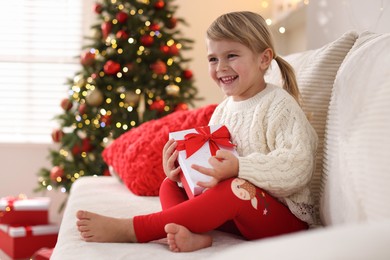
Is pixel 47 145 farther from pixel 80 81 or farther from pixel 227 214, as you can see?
pixel 227 214

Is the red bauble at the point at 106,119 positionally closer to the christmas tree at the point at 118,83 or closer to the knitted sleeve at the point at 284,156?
the christmas tree at the point at 118,83

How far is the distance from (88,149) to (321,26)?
1.67 m

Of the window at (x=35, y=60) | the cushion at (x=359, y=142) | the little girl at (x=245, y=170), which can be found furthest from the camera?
the window at (x=35, y=60)

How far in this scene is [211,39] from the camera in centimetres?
177

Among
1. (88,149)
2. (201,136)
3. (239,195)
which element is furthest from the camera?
(88,149)

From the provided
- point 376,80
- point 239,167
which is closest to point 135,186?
point 239,167

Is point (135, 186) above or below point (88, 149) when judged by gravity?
above

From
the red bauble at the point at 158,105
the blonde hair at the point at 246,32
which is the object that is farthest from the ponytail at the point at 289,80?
the red bauble at the point at 158,105

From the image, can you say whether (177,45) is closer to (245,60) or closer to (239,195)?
(245,60)

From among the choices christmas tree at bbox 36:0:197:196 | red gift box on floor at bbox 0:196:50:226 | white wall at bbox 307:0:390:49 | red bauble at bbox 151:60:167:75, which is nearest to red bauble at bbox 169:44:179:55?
christmas tree at bbox 36:0:197:196

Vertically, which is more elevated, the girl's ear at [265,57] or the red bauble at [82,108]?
the girl's ear at [265,57]

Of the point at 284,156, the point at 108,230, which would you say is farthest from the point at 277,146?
the point at 108,230

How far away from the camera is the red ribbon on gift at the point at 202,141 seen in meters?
1.62

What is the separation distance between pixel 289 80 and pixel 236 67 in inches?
7.7
